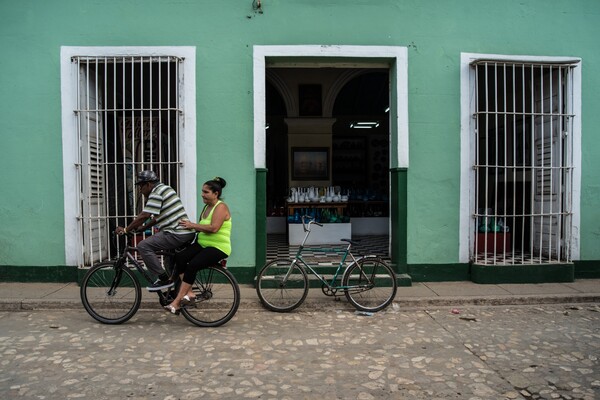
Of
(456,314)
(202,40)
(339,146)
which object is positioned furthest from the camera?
(339,146)

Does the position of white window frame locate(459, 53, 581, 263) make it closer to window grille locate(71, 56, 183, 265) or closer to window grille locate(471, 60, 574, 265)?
window grille locate(471, 60, 574, 265)

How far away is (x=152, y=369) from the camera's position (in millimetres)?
4117

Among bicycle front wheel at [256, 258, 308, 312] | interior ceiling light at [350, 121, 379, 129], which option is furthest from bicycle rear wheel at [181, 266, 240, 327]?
interior ceiling light at [350, 121, 379, 129]

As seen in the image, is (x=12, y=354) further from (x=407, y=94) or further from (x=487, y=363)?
(x=407, y=94)

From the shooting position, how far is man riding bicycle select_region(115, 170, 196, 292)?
5293mm

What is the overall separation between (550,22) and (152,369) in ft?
24.5

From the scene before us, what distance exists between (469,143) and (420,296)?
253 cm

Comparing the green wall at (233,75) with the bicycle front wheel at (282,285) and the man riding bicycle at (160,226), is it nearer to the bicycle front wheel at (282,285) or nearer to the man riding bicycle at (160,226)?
the bicycle front wheel at (282,285)

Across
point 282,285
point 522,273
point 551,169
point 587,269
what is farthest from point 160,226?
point 587,269

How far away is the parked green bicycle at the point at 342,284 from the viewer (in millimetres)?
5926

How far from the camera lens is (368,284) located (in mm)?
6082

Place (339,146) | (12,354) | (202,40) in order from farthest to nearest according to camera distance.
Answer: (339,146) → (202,40) → (12,354)

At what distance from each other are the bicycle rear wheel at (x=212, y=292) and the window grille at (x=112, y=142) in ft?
6.74

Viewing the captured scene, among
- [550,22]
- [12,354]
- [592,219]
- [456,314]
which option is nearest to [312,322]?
[456,314]
